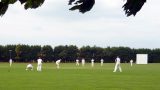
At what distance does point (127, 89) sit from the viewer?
2400 centimetres

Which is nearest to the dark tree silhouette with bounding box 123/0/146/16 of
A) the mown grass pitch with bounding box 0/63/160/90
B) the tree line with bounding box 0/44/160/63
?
the mown grass pitch with bounding box 0/63/160/90

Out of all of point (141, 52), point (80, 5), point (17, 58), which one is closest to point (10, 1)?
point (80, 5)

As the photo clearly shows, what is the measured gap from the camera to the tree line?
126750 millimetres

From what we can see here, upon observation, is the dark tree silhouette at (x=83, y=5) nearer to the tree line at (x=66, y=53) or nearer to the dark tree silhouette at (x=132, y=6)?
the dark tree silhouette at (x=132, y=6)

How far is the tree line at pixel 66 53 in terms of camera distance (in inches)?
4990

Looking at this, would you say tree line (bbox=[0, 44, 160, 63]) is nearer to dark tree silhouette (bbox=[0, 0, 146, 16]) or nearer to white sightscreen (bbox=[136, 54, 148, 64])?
white sightscreen (bbox=[136, 54, 148, 64])

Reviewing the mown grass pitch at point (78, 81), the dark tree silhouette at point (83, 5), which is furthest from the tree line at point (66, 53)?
the dark tree silhouette at point (83, 5)

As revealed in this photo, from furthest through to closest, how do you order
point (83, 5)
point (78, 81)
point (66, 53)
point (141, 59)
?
point (66, 53)
point (141, 59)
point (78, 81)
point (83, 5)

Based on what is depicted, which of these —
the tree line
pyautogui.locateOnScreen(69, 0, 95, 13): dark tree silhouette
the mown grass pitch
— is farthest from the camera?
the tree line

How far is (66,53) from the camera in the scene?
415ft

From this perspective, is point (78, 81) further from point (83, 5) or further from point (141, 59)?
point (141, 59)

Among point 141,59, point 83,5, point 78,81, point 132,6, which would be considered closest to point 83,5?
point 83,5

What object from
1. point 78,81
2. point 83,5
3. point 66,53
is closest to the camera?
point 83,5

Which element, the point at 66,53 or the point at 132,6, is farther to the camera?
the point at 66,53
